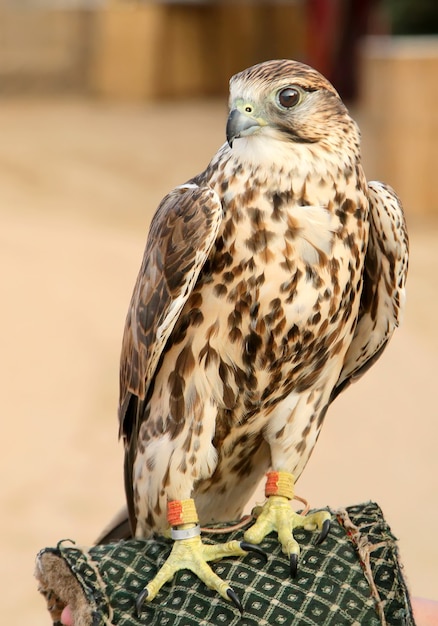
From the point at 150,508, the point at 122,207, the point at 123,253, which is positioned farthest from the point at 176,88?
the point at 150,508

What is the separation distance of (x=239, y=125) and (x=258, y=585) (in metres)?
0.85

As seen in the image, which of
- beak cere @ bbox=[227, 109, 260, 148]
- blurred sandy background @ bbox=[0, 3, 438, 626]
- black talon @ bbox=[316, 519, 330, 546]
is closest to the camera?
beak cere @ bbox=[227, 109, 260, 148]

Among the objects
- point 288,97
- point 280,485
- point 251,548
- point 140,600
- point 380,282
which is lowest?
point 140,600

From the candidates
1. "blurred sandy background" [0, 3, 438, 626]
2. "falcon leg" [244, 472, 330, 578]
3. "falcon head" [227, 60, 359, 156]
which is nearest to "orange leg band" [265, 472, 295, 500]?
"falcon leg" [244, 472, 330, 578]

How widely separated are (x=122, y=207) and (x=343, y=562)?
5.65 m

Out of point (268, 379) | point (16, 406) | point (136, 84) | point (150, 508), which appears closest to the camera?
point (268, 379)

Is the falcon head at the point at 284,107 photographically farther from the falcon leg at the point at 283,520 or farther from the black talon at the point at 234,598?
the black talon at the point at 234,598

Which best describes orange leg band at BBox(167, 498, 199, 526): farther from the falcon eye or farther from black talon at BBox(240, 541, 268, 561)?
the falcon eye

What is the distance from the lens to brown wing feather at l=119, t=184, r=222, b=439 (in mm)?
1932

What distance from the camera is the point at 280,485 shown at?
212 centimetres

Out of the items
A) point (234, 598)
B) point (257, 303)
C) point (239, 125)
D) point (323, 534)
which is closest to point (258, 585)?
point (234, 598)

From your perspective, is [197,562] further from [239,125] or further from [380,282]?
[239,125]

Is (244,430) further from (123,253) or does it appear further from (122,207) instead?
(122,207)

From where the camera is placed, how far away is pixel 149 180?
322 inches
